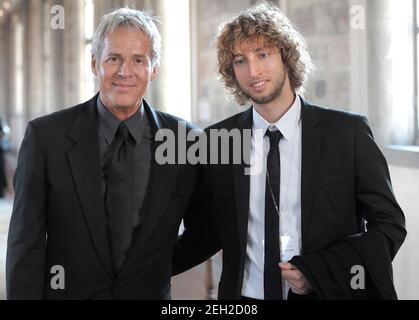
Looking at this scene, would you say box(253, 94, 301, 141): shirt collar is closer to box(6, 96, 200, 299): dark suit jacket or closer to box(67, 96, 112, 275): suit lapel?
box(6, 96, 200, 299): dark suit jacket

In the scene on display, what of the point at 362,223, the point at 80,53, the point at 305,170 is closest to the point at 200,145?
the point at 305,170

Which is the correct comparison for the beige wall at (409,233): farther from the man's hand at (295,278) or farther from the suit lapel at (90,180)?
the suit lapel at (90,180)

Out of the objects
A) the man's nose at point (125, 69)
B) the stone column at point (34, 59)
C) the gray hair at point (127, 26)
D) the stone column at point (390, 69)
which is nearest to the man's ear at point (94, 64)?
the gray hair at point (127, 26)

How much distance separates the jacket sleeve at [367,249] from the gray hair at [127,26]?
2.20 ft

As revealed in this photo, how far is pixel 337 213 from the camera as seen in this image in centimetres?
176

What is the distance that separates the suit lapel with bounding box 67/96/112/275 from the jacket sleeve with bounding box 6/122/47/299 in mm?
95

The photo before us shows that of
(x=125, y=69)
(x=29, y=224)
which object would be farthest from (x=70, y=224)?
(x=125, y=69)

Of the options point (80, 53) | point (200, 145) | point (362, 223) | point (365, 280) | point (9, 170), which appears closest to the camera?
point (365, 280)

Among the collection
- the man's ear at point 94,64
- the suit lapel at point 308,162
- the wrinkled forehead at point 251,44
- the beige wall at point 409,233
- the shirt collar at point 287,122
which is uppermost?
the wrinkled forehead at point 251,44

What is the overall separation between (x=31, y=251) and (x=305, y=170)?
2.64 feet

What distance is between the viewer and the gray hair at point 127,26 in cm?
185

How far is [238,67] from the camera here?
77.1 inches

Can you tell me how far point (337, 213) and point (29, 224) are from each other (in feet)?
2.82
